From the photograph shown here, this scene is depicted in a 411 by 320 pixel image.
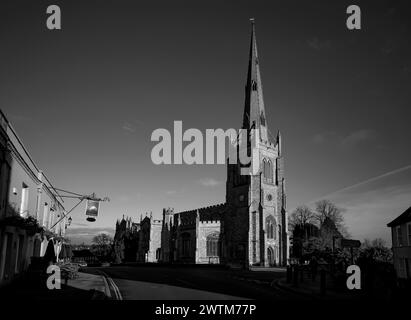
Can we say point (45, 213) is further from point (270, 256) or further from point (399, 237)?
point (270, 256)

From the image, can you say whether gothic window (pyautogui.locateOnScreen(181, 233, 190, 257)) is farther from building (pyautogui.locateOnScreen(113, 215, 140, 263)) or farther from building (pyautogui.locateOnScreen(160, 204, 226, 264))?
building (pyautogui.locateOnScreen(113, 215, 140, 263))

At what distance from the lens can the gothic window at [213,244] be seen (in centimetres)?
5512

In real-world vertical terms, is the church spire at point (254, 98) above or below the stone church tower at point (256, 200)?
above

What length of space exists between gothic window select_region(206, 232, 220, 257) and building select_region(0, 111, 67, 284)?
37065 mm

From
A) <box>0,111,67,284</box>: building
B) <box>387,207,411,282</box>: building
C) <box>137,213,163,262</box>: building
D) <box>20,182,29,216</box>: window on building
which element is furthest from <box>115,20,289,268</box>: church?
<box>20,182,29,216</box>: window on building

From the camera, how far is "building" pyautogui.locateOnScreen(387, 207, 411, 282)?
925 inches

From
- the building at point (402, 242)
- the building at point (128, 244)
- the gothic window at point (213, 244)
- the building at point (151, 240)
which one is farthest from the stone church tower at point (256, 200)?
the building at point (128, 244)

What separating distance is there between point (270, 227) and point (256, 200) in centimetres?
461

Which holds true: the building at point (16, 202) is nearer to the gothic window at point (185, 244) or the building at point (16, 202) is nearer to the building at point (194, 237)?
the building at point (194, 237)

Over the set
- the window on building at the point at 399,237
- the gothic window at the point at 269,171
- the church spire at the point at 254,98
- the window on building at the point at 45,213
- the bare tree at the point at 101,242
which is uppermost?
the church spire at the point at 254,98

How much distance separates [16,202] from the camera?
15531 millimetres
